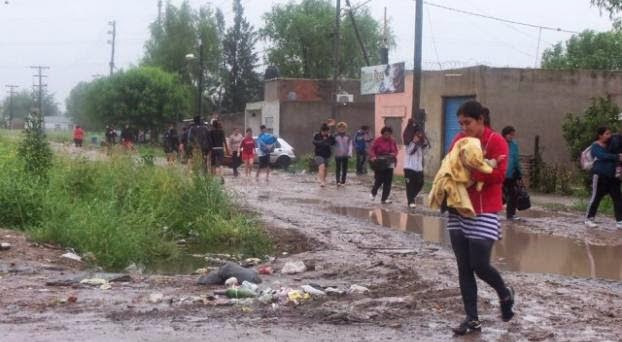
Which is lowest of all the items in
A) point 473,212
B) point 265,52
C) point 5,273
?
point 5,273

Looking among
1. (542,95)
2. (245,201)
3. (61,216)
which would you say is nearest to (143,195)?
(61,216)

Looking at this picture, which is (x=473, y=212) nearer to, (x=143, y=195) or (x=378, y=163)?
(x=143, y=195)

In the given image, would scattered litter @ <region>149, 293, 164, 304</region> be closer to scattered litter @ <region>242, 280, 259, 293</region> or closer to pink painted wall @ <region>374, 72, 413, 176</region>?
scattered litter @ <region>242, 280, 259, 293</region>

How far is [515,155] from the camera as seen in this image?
1470cm

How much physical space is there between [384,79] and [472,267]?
2667cm

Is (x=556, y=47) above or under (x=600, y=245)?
above

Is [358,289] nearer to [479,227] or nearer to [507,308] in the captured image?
[507,308]

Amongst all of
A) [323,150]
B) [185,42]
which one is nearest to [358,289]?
[323,150]

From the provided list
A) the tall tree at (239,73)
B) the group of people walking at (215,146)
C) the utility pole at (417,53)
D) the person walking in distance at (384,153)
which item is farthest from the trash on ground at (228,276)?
the tall tree at (239,73)

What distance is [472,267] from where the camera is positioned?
22.4ft

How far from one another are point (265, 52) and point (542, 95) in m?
48.8

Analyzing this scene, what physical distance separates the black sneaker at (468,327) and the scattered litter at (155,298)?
104 inches

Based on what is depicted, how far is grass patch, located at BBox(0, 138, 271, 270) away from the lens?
38.5 feet

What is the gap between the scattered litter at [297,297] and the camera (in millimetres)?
7824
